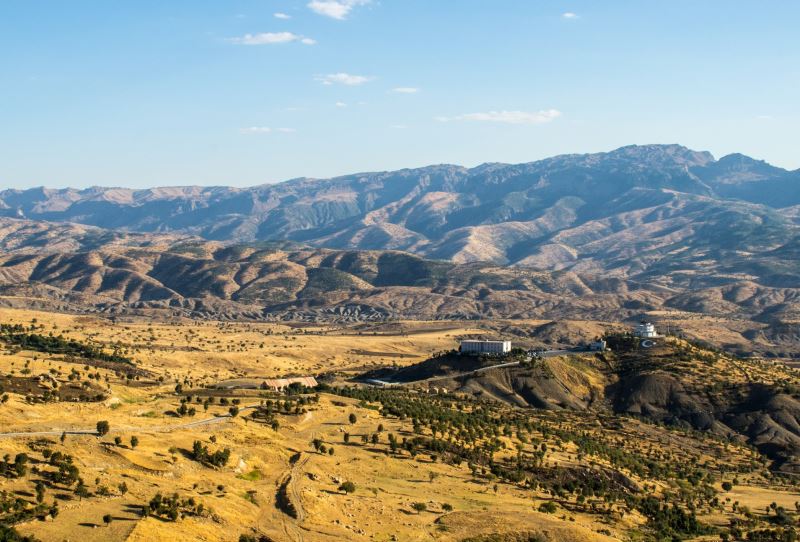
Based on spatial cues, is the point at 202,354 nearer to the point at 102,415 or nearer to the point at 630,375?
the point at 630,375

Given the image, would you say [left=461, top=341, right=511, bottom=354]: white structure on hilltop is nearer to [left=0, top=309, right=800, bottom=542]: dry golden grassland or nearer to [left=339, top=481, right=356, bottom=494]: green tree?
[left=0, top=309, right=800, bottom=542]: dry golden grassland

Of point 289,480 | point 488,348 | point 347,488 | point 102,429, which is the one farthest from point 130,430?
point 488,348

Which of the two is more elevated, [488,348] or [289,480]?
[289,480]

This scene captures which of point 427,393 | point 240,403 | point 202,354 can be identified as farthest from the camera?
point 202,354

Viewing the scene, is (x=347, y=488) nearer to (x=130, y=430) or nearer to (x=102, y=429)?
(x=130, y=430)

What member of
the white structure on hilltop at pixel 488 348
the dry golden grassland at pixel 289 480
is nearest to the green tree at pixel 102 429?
the dry golden grassland at pixel 289 480

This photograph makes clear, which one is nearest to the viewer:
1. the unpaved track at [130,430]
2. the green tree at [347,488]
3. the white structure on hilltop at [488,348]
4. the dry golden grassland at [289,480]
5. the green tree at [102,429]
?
the dry golden grassland at [289,480]

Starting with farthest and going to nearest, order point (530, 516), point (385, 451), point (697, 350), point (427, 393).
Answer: point (697, 350)
point (427, 393)
point (385, 451)
point (530, 516)

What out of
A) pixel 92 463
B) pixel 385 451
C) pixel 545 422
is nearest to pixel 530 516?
pixel 385 451

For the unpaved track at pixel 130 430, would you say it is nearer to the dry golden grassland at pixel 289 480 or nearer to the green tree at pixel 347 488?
the dry golden grassland at pixel 289 480

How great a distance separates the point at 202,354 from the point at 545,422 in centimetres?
9484

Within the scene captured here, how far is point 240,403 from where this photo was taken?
9912 cm

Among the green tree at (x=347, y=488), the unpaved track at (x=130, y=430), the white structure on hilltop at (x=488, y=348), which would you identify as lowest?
the white structure on hilltop at (x=488, y=348)

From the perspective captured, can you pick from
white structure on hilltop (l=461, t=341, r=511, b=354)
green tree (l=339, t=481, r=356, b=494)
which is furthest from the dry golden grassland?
white structure on hilltop (l=461, t=341, r=511, b=354)
